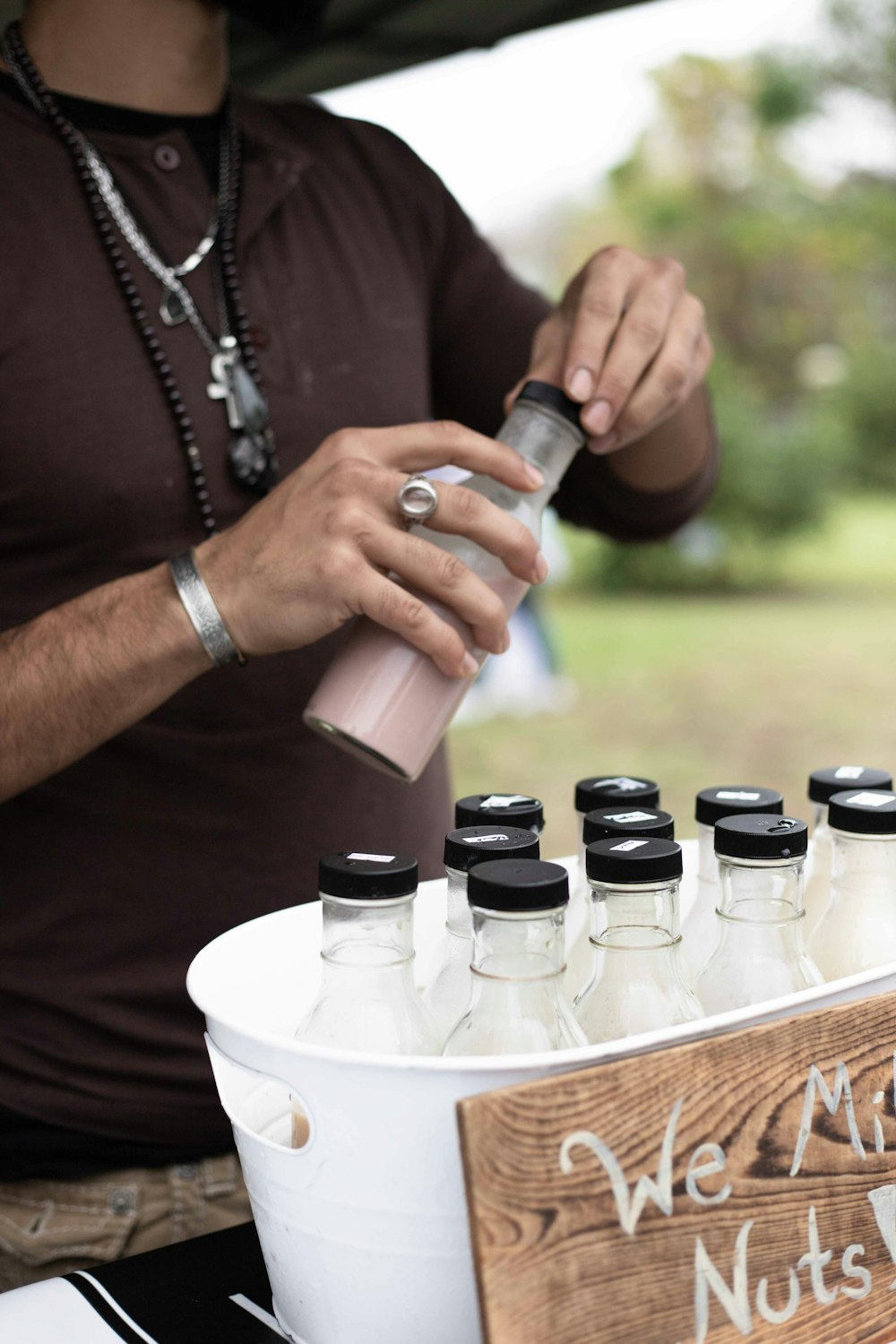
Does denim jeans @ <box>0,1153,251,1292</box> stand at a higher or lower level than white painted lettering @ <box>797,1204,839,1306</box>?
lower

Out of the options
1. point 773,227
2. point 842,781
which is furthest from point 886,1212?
point 773,227

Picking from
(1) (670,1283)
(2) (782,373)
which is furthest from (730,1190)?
(2) (782,373)

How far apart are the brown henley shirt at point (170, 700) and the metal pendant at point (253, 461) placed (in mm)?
17

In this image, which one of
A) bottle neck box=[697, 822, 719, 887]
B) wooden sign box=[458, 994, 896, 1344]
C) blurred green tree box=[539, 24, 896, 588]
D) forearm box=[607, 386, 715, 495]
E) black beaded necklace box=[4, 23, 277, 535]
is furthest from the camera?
blurred green tree box=[539, 24, 896, 588]

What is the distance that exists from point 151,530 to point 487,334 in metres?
0.47

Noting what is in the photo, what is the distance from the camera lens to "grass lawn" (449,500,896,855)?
18.6 ft

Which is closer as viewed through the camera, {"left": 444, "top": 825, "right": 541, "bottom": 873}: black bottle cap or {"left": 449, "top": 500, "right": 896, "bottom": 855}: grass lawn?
{"left": 444, "top": 825, "right": 541, "bottom": 873}: black bottle cap

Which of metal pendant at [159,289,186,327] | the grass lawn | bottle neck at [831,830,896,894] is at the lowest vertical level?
the grass lawn

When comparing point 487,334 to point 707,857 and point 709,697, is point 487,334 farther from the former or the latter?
point 709,697

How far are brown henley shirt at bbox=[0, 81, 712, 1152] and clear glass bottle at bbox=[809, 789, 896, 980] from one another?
53 centimetres

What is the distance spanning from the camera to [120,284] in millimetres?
1072

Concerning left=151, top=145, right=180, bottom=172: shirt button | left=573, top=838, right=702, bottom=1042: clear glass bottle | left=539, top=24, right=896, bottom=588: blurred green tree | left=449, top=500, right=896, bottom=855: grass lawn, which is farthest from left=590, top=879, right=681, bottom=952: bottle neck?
left=539, top=24, right=896, bottom=588: blurred green tree

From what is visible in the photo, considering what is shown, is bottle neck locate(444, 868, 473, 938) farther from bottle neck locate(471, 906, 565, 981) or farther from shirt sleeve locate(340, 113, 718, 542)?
shirt sleeve locate(340, 113, 718, 542)

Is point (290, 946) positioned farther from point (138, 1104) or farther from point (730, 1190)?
point (138, 1104)
